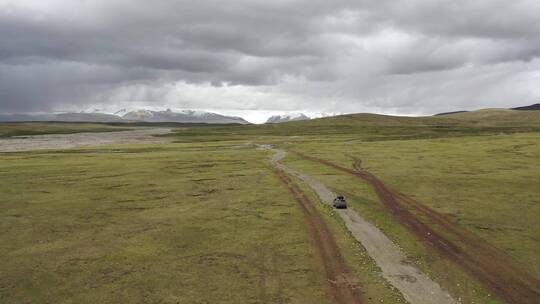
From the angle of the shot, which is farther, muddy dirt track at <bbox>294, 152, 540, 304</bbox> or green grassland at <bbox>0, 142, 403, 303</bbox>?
muddy dirt track at <bbox>294, 152, 540, 304</bbox>

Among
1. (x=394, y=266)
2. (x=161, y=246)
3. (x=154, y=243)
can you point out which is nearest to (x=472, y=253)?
(x=394, y=266)

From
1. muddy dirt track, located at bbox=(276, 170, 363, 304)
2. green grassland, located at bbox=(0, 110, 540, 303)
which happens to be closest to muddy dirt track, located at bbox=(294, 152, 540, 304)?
green grassland, located at bbox=(0, 110, 540, 303)

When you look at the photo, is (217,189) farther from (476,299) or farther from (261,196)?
(476,299)

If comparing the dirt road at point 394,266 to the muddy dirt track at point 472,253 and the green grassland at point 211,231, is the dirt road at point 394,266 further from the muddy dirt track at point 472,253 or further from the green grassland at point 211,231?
the muddy dirt track at point 472,253

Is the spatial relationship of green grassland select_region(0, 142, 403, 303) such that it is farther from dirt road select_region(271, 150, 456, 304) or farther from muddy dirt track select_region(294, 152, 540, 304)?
muddy dirt track select_region(294, 152, 540, 304)

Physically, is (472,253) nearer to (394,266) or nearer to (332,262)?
(394,266)

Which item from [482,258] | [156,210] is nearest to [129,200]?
[156,210]

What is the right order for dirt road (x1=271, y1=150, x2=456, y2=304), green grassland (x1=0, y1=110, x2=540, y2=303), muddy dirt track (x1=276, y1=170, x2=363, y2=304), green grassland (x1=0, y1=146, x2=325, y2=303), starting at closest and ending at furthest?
dirt road (x1=271, y1=150, x2=456, y2=304)
muddy dirt track (x1=276, y1=170, x2=363, y2=304)
green grassland (x1=0, y1=146, x2=325, y2=303)
green grassland (x1=0, y1=110, x2=540, y2=303)
